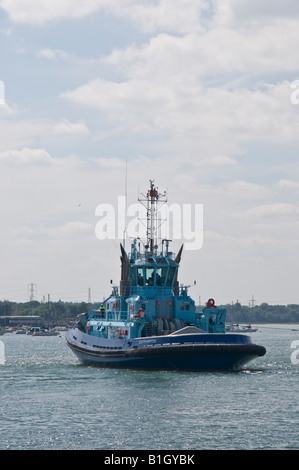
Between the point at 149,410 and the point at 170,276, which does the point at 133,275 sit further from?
the point at 149,410

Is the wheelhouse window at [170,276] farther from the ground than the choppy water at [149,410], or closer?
farther from the ground

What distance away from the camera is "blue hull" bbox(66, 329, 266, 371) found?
185 feet

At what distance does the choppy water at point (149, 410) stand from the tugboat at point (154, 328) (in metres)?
1.25

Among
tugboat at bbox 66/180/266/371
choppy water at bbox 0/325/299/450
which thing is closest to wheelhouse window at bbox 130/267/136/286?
tugboat at bbox 66/180/266/371

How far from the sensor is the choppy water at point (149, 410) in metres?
33.2

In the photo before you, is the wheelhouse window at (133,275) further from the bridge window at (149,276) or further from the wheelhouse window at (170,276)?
the wheelhouse window at (170,276)

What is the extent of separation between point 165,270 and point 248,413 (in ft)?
90.1

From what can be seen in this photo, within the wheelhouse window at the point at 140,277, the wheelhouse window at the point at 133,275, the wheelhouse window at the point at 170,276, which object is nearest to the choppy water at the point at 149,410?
the wheelhouse window at the point at 140,277

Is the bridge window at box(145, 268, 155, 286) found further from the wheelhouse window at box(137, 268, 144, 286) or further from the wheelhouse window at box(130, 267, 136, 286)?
the wheelhouse window at box(130, 267, 136, 286)
